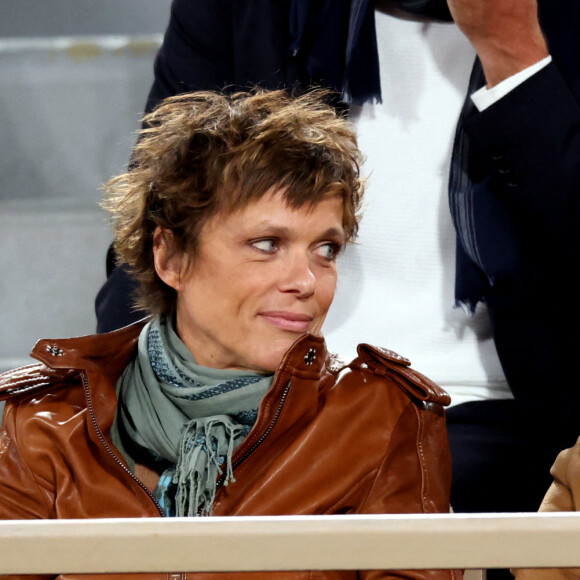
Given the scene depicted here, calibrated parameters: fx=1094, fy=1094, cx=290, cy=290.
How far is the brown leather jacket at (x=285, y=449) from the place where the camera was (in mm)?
1130

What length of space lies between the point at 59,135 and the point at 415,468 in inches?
80.6

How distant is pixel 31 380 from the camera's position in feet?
3.94

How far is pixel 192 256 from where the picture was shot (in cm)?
124

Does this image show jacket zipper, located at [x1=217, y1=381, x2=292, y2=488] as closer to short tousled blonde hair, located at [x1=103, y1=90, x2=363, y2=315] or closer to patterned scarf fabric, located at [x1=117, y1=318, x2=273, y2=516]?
patterned scarf fabric, located at [x1=117, y1=318, x2=273, y2=516]

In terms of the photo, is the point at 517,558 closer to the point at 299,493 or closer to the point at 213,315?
the point at 299,493

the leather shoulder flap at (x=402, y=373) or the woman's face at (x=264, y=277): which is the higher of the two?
the woman's face at (x=264, y=277)

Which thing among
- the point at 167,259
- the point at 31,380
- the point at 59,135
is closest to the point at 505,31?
the point at 167,259

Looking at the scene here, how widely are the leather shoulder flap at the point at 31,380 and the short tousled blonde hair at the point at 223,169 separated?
0.17 meters

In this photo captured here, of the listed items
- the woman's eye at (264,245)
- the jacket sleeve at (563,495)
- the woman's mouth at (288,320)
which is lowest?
the jacket sleeve at (563,495)

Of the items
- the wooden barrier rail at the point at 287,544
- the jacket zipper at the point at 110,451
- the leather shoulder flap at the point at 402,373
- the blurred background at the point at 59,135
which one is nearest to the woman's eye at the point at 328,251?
the leather shoulder flap at the point at 402,373

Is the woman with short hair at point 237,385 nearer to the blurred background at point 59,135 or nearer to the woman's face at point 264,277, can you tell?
the woman's face at point 264,277

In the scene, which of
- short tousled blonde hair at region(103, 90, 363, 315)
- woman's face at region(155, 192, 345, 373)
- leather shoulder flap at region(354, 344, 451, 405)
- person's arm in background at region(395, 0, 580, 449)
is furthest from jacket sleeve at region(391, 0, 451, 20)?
leather shoulder flap at region(354, 344, 451, 405)

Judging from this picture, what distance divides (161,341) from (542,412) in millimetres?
588

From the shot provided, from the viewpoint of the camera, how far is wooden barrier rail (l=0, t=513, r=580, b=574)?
2.16 feet
